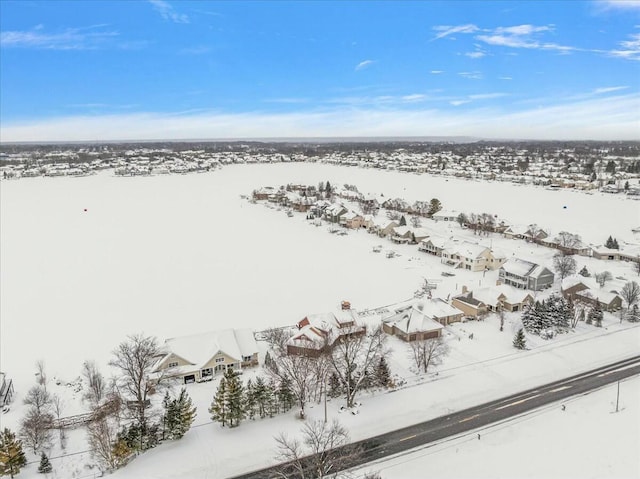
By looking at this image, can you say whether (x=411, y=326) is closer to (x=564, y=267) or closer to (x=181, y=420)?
(x=181, y=420)

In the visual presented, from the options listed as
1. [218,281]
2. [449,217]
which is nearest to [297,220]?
[449,217]

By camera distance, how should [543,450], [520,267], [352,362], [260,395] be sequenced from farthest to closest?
[520,267] → [352,362] → [260,395] → [543,450]

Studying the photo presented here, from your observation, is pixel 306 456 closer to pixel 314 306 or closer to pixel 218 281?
pixel 314 306

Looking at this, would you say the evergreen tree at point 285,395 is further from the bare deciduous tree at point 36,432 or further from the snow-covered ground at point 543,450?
the bare deciduous tree at point 36,432

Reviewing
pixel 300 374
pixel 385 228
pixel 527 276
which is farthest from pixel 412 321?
pixel 385 228

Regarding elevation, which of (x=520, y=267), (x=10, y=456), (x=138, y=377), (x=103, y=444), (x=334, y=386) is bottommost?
(x=334, y=386)

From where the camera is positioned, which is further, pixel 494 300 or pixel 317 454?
pixel 494 300
